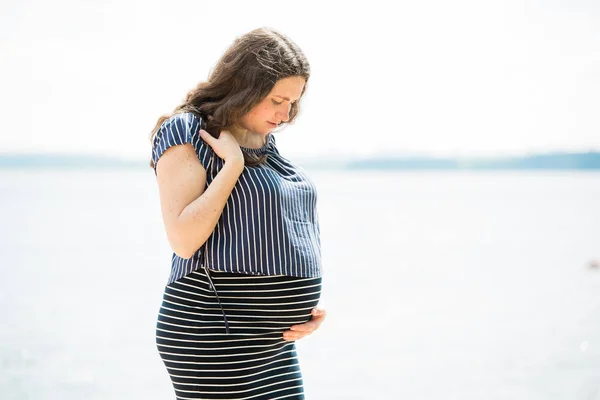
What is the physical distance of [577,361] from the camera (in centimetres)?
381

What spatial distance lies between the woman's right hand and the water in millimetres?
2103

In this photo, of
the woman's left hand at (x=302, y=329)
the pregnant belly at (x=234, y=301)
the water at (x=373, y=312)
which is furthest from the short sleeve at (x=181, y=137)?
the water at (x=373, y=312)

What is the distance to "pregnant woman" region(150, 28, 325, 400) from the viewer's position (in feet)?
4.84

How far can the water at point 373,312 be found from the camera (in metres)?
3.55

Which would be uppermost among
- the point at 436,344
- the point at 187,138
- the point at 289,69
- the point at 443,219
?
the point at 289,69

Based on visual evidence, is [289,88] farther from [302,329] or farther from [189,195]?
[302,329]

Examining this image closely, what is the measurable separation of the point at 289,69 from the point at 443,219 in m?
10.7

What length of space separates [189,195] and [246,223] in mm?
131

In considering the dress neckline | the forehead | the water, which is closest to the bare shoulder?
the dress neckline

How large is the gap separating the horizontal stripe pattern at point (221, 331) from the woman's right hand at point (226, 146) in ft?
0.78

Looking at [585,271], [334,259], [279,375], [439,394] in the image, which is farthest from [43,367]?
[585,271]

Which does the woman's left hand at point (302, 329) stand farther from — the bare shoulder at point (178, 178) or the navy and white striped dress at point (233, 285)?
the bare shoulder at point (178, 178)

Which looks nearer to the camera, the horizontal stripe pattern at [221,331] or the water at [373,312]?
the horizontal stripe pattern at [221,331]

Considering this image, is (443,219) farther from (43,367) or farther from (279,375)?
(279,375)
